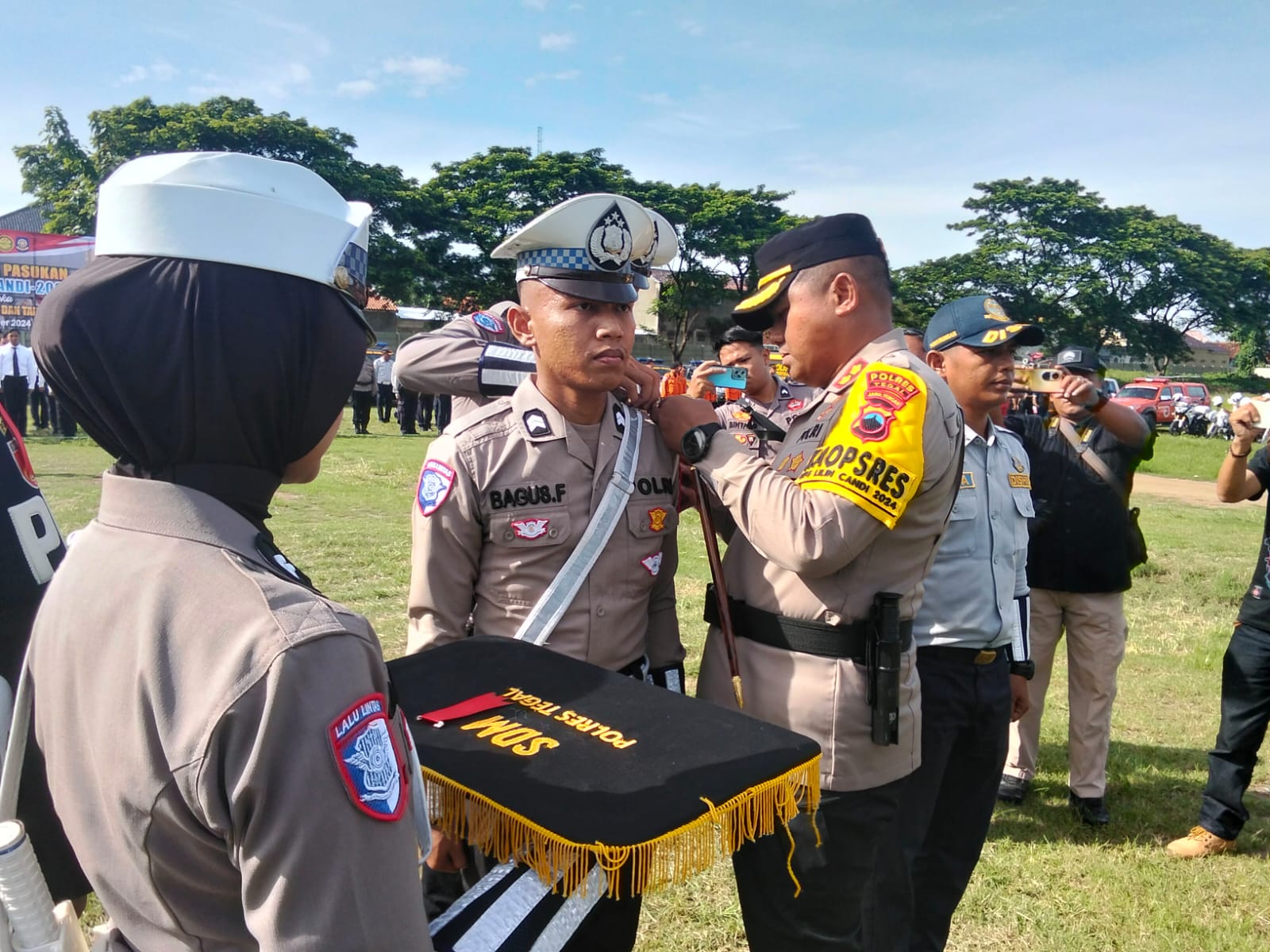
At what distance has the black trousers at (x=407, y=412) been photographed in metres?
20.0

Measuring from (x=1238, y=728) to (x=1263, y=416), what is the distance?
1434 mm

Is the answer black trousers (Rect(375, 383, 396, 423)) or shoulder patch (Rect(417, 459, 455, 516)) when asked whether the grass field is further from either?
black trousers (Rect(375, 383, 396, 423))

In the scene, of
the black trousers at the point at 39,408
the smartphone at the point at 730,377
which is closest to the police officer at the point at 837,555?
the smartphone at the point at 730,377

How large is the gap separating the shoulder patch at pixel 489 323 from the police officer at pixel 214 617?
1764mm

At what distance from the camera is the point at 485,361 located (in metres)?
2.65

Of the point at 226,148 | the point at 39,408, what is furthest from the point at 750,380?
the point at 226,148

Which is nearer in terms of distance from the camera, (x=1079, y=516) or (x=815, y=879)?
(x=815, y=879)

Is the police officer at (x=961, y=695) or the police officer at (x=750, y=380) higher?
the police officer at (x=750, y=380)

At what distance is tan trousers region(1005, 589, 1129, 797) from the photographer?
430cm

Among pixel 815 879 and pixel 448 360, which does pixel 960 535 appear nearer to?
pixel 815 879

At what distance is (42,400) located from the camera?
17672mm

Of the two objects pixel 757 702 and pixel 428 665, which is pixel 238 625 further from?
pixel 757 702

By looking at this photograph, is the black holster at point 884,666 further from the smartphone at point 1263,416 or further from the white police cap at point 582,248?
the smartphone at point 1263,416

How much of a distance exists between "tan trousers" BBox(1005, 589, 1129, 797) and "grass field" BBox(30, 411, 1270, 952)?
9.7 inches
